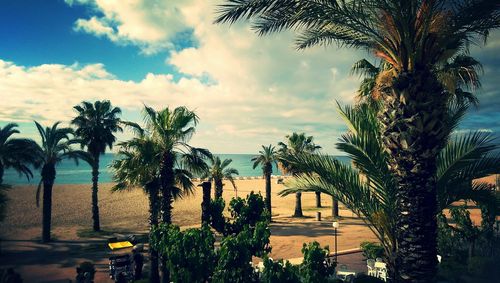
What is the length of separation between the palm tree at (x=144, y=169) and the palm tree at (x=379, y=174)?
7.77 metres

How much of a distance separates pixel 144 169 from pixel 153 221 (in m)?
2.48

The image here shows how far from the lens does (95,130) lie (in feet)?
91.2

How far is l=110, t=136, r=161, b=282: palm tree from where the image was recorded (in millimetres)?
13773

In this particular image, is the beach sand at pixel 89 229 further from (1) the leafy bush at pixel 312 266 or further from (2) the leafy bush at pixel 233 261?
(2) the leafy bush at pixel 233 261

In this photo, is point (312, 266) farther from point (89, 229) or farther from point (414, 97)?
point (89, 229)

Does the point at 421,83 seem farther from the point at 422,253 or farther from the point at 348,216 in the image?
the point at 348,216

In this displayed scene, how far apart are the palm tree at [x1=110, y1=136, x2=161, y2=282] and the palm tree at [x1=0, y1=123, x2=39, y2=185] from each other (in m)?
10.2

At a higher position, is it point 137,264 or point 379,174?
point 379,174

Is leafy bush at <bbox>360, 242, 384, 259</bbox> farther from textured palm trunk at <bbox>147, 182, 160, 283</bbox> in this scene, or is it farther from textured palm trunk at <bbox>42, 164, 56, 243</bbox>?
textured palm trunk at <bbox>42, 164, 56, 243</bbox>

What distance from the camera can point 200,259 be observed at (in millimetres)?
9625

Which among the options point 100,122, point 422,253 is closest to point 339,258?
point 422,253

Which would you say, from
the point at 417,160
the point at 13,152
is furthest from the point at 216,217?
the point at 13,152

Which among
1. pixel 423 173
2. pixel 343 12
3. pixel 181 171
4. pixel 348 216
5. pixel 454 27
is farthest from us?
pixel 348 216

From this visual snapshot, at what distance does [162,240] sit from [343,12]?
8506 mm
